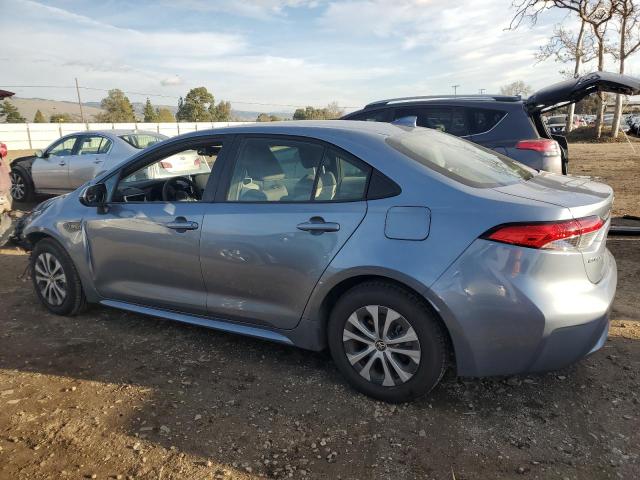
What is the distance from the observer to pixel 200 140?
3617mm

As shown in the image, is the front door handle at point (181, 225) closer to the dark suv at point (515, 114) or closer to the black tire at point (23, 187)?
the dark suv at point (515, 114)

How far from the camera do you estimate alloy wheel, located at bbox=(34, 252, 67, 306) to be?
4.22 m

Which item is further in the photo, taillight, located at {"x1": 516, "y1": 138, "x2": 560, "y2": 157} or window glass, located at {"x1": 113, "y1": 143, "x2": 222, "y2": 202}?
taillight, located at {"x1": 516, "y1": 138, "x2": 560, "y2": 157}

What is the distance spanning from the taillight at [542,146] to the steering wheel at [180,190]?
3658mm

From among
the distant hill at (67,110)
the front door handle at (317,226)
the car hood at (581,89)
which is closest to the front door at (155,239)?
the front door handle at (317,226)

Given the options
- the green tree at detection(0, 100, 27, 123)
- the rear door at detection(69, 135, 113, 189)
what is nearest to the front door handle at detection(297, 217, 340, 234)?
the rear door at detection(69, 135, 113, 189)

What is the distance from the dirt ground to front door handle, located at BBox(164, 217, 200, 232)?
0.91 m

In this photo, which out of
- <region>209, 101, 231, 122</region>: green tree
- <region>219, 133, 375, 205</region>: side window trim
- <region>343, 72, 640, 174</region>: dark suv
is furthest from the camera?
<region>209, 101, 231, 122</region>: green tree

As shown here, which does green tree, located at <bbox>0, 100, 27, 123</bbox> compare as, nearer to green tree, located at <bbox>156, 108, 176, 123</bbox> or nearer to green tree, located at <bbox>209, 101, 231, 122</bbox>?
green tree, located at <bbox>156, 108, 176, 123</bbox>

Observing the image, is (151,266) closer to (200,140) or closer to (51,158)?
(200,140)

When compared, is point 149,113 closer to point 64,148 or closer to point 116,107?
point 116,107

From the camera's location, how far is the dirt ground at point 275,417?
2.44m

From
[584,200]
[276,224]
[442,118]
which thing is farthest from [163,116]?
[584,200]

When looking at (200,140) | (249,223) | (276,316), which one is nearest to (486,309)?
(276,316)
